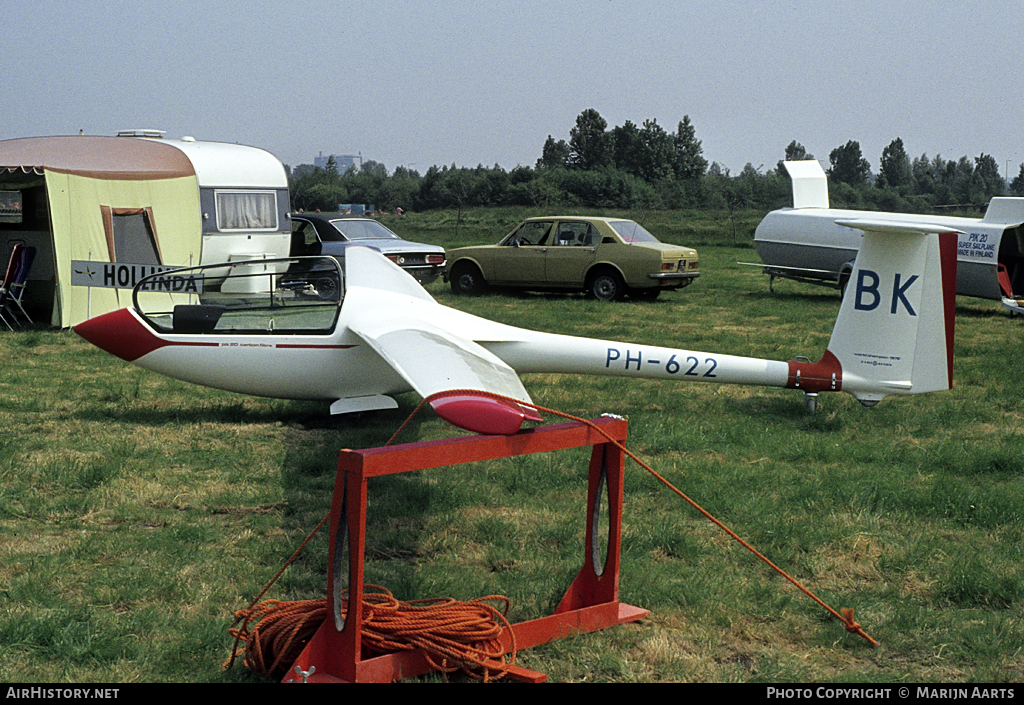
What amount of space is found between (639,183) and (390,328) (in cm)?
6253

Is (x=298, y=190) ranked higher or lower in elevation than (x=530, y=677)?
higher

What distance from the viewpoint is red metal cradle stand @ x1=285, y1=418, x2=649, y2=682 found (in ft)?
11.1

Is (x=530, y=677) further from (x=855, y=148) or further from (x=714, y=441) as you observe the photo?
(x=855, y=148)

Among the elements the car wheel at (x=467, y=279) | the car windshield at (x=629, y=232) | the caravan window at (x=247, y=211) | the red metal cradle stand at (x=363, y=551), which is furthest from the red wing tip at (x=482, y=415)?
the car wheel at (x=467, y=279)

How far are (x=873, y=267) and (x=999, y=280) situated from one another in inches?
402

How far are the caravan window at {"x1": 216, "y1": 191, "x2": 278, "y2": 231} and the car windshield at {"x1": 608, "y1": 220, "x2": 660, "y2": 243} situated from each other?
674 centimetres

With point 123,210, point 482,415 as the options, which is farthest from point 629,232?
point 482,415

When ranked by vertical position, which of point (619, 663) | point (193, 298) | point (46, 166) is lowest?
point (619, 663)

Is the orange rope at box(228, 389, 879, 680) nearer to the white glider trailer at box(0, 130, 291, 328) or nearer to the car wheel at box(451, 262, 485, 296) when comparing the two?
the white glider trailer at box(0, 130, 291, 328)

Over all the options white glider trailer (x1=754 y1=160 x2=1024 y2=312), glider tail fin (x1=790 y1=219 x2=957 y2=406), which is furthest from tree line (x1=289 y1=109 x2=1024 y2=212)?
glider tail fin (x1=790 y1=219 x2=957 y2=406)

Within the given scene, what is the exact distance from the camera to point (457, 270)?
1903cm

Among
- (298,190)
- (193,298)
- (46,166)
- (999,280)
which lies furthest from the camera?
(298,190)

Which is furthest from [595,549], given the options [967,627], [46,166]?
[46,166]

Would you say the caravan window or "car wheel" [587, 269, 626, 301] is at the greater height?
the caravan window
